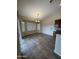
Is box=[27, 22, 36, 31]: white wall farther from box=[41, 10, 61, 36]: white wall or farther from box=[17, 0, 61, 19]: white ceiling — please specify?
box=[17, 0, 61, 19]: white ceiling

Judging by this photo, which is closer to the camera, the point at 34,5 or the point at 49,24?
the point at 34,5

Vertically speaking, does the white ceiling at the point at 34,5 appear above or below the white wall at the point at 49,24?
above

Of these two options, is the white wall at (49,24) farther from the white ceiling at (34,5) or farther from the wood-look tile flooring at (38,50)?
the wood-look tile flooring at (38,50)

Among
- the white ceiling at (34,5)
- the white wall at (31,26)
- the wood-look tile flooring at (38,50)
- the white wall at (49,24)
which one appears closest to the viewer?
the wood-look tile flooring at (38,50)

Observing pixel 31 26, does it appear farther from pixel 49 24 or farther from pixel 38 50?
pixel 38 50

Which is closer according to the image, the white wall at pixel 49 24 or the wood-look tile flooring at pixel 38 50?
the wood-look tile flooring at pixel 38 50

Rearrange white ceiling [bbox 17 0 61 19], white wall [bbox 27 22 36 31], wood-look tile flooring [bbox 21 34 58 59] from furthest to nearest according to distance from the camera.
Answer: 1. white wall [bbox 27 22 36 31]
2. white ceiling [bbox 17 0 61 19]
3. wood-look tile flooring [bbox 21 34 58 59]

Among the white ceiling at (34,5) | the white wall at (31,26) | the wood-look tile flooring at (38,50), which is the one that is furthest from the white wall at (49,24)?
the wood-look tile flooring at (38,50)

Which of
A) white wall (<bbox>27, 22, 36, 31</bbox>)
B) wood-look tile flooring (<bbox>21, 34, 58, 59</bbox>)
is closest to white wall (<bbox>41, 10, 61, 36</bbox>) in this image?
white wall (<bbox>27, 22, 36, 31</bbox>)

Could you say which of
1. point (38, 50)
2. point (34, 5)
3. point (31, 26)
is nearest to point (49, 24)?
point (31, 26)
